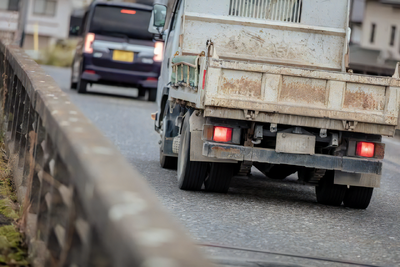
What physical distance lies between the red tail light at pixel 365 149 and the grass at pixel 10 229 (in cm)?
327

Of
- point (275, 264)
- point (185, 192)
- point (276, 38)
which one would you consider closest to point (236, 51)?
point (276, 38)

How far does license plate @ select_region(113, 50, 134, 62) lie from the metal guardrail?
14.5m

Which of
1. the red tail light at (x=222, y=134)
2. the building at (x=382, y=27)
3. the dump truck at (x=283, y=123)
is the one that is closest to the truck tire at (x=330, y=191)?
the dump truck at (x=283, y=123)

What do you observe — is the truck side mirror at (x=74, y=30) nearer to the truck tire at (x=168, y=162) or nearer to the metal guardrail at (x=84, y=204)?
the truck tire at (x=168, y=162)

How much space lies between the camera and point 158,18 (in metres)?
11.0

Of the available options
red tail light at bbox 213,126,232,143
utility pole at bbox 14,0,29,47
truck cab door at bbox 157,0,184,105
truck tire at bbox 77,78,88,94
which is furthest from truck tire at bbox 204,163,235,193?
utility pole at bbox 14,0,29,47

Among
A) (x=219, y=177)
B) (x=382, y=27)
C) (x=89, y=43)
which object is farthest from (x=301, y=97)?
(x=382, y=27)

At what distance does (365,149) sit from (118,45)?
13.1 metres

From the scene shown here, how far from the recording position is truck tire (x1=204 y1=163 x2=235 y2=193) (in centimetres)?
792

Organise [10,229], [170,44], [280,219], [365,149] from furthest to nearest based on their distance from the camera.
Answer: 1. [170,44]
2. [365,149]
3. [280,219]
4. [10,229]

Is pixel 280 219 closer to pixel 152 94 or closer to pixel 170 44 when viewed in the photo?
pixel 170 44

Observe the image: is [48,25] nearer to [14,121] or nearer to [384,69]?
[384,69]

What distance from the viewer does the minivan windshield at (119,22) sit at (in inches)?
784

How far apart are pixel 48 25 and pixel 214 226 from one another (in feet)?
208
